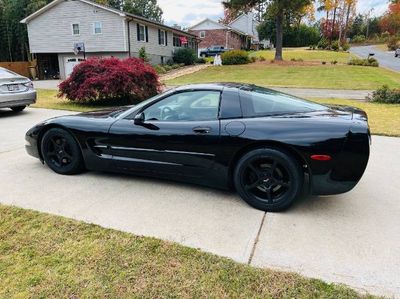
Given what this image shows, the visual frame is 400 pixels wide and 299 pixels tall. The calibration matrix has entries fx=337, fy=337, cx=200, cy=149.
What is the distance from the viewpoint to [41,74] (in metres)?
29.2

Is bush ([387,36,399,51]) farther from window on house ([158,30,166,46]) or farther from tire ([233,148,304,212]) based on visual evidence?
tire ([233,148,304,212])

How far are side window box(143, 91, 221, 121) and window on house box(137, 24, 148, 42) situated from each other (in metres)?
24.8

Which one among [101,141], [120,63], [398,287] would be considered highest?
[120,63]

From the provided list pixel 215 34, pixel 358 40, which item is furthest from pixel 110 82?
pixel 358 40

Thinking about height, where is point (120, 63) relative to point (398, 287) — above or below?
above

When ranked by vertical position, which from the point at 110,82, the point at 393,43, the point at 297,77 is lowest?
the point at 297,77

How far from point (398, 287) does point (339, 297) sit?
1.55 ft

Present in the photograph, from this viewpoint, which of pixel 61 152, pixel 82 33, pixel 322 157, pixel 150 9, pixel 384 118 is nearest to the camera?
pixel 322 157

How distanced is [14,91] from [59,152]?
5716mm

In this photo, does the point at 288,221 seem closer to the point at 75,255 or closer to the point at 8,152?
the point at 75,255

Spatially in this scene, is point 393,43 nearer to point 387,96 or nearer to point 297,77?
point 297,77

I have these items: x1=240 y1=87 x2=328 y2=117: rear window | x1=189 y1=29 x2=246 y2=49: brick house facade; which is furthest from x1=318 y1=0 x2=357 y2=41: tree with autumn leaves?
x1=240 y1=87 x2=328 y2=117: rear window

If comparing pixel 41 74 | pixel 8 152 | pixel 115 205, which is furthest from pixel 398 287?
pixel 41 74

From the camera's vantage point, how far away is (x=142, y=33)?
27.6m
